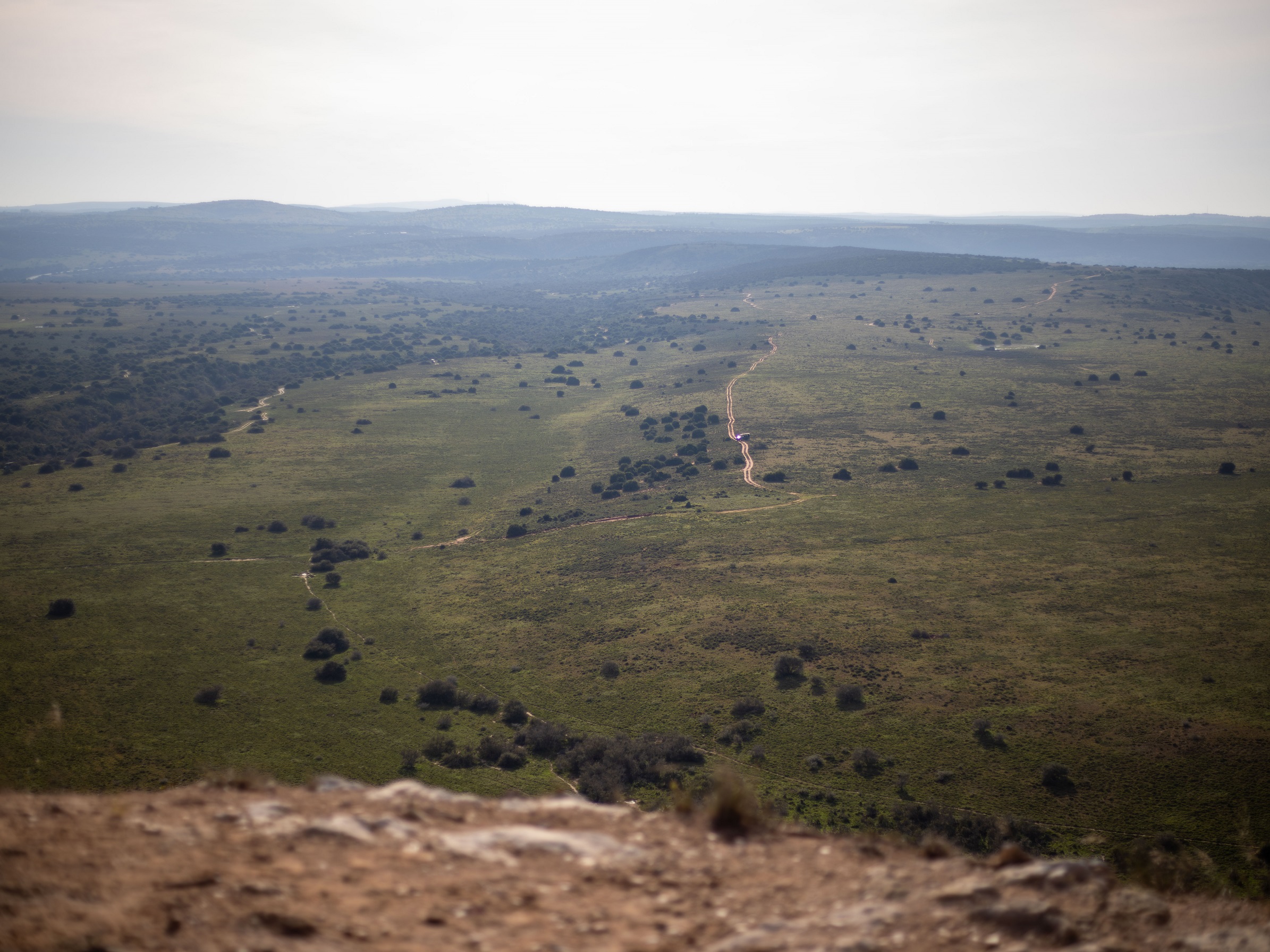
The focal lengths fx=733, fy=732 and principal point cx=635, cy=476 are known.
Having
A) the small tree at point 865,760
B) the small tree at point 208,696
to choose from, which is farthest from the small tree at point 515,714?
the small tree at point 865,760

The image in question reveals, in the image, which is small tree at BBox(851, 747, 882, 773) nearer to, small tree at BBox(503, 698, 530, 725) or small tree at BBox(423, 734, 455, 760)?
small tree at BBox(503, 698, 530, 725)

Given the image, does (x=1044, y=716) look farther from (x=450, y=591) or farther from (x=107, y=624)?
(x=107, y=624)

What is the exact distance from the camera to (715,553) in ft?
225

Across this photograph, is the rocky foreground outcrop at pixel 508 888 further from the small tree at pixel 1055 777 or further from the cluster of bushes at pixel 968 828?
the small tree at pixel 1055 777

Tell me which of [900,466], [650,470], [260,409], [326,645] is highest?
[260,409]

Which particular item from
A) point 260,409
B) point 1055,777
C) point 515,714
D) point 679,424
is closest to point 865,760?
point 1055,777

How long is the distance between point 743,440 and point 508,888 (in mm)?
98737

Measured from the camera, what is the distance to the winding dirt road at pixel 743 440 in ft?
299

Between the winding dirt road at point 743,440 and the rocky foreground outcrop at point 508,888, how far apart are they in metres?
78.3

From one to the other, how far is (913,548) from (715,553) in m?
17.9

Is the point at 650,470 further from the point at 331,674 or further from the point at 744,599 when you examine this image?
the point at 331,674

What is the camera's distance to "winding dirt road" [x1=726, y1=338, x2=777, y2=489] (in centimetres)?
9119

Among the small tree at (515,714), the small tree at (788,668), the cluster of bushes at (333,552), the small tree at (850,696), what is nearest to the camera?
the small tree at (850,696)

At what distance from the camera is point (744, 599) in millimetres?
58375
